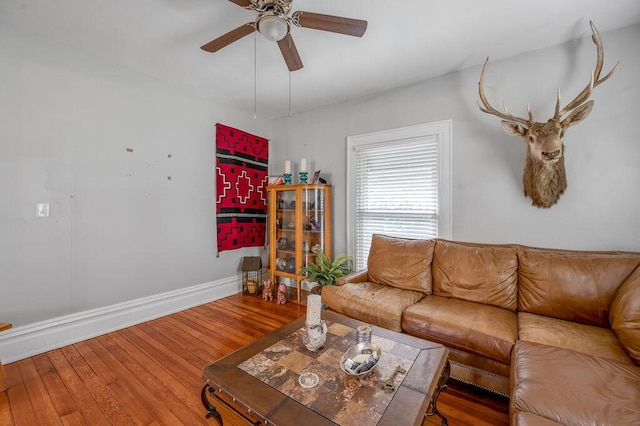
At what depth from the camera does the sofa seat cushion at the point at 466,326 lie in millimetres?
1686

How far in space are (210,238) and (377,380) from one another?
3.01m

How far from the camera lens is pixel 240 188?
3.91 meters

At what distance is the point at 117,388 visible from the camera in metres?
1.86

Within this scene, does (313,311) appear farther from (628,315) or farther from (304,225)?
(304,225)

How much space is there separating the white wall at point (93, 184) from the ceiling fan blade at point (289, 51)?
6.26ft

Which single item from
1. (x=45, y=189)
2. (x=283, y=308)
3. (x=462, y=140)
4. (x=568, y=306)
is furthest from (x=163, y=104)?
(x=568, y=306)

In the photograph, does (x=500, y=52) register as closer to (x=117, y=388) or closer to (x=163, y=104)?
(x=163, y=104)

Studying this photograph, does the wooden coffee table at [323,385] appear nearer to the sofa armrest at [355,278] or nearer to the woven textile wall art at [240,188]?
the sofa armrest at [355,278]

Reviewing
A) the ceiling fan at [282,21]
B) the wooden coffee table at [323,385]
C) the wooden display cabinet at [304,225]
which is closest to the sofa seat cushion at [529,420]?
the wooden coffee table at [323,385]

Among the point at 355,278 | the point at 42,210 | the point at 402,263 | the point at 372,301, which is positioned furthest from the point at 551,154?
the point at 42,210

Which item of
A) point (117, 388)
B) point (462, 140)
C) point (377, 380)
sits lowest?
point (117, 388)

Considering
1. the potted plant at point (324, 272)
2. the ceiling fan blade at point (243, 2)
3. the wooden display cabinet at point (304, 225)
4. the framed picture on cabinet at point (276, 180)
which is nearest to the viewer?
the ceiling fan blade at point (243, 2)

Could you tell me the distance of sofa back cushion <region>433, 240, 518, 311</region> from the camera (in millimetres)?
2172

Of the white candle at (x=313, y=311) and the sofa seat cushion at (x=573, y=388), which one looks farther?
the white candle at (x=313, y=311)
